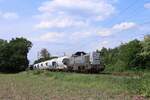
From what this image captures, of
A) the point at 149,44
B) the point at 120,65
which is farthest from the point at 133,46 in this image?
the point at 149,44

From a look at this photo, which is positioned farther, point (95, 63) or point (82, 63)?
point (82, 63)

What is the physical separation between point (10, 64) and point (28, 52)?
24.6ft

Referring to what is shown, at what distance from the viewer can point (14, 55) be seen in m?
A: 94.9

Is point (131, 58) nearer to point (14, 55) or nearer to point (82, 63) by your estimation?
point (82, 63)

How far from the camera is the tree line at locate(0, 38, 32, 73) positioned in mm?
94500

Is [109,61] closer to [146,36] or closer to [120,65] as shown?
[120,65]

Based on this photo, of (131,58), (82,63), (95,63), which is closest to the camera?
(95,63)

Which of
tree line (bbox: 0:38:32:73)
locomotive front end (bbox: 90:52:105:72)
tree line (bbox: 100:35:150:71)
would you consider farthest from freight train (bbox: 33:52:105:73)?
tree line (bbox: 0:38:32:73)

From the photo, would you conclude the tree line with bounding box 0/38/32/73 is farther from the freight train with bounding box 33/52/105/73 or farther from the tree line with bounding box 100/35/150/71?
the tree line with bounding box 100/35/150/71

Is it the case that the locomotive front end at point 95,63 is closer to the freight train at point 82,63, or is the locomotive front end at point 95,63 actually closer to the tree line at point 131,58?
the freight train at point 82,63

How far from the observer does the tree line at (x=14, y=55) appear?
94.5 meters

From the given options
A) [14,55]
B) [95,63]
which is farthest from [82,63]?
[14,55]

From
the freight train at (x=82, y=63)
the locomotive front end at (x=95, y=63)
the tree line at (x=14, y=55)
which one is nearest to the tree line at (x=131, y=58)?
the locomotive front end at (x=95, y=63)

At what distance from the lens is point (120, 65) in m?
62.4
